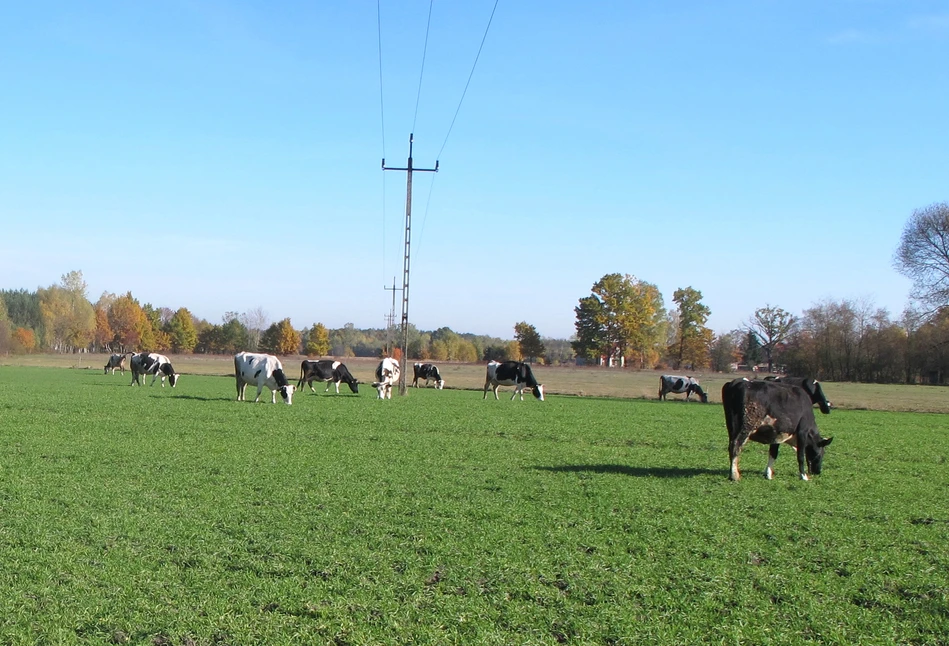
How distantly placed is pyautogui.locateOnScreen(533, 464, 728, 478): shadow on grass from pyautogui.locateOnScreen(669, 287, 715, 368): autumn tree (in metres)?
104

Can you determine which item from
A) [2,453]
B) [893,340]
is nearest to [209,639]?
[2,453]

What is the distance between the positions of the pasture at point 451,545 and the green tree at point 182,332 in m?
122

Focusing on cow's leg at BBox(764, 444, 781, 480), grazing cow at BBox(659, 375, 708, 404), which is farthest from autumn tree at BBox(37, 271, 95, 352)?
cow's leg at BBox(764, 444, 781, 480)

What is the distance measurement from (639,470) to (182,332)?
129065 mm

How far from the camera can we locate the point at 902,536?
31.7ft

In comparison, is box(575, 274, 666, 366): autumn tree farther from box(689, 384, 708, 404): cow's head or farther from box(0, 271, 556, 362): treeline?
box(689, 384, 708, 404): cow's head

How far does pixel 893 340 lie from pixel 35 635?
102042mm

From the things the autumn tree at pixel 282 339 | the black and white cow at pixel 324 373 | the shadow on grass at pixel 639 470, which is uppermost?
the autumn tree at pixel 282 339

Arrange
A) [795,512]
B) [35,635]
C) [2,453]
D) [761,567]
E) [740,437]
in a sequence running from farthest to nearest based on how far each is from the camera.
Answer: [2,453], [740,437], [795,512], [761,567], [35,635]

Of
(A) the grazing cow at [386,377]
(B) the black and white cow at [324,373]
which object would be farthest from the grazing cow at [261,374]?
(B) the black and white cow at [324,373]

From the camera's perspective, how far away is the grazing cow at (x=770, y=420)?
1345 centimetres

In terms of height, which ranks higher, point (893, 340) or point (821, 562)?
point (893, 340)

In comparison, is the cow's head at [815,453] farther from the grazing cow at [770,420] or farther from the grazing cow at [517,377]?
the grazing cow at [517,377]

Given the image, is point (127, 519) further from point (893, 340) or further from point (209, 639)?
point (893, 340)
